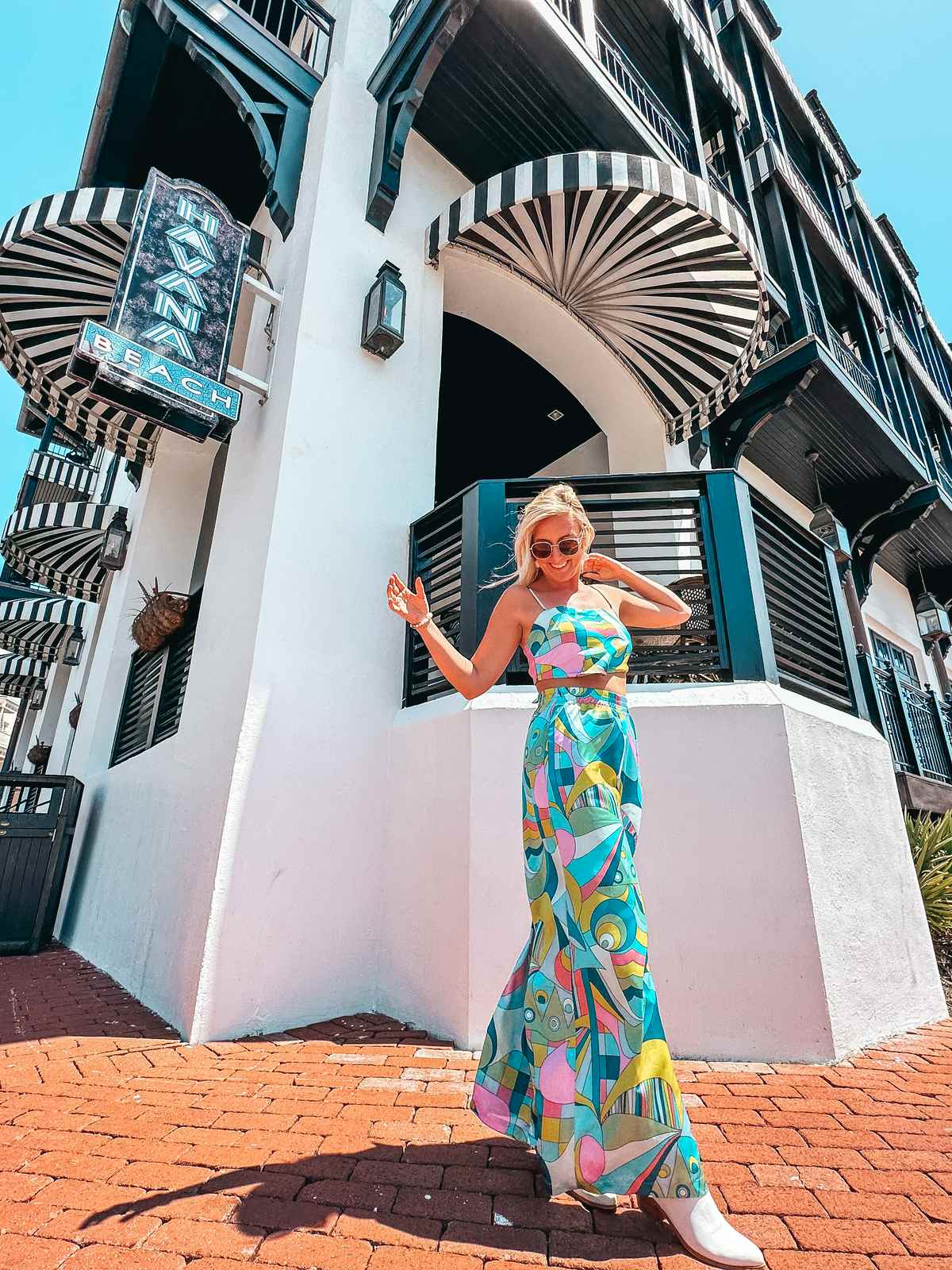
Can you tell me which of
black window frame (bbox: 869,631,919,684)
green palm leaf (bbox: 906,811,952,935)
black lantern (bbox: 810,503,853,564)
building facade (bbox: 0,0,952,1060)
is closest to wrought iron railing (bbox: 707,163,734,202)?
building facade (bbox: 0,0,952,1060)

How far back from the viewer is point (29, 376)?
20.2 ft

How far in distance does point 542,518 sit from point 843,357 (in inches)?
330

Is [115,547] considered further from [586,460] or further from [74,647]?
[74,647]

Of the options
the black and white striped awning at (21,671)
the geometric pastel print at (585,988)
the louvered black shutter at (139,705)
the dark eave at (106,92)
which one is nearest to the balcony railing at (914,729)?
the geometric pastel print at (585,988)

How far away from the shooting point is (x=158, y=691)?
5.50 m

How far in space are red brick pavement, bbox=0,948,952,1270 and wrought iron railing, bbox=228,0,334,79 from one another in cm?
683

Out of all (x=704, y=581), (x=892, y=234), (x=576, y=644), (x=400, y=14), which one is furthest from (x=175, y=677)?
(x=892, y=234)

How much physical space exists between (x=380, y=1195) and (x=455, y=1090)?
78cm

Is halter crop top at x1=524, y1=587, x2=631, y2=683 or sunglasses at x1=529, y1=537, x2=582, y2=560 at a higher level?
sunglasses at x1=529, y1=537, x2=582, y2=560

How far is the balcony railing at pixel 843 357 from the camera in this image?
766cm

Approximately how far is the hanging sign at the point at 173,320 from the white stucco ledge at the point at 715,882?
2509 millimetres

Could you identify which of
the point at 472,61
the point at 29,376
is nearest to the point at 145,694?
the point at 29,376

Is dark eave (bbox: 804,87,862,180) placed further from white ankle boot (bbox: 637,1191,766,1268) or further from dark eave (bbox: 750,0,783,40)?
white ankle boot (bbox: 637,1191,766,1268)

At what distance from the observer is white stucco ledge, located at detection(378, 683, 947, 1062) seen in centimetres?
276
